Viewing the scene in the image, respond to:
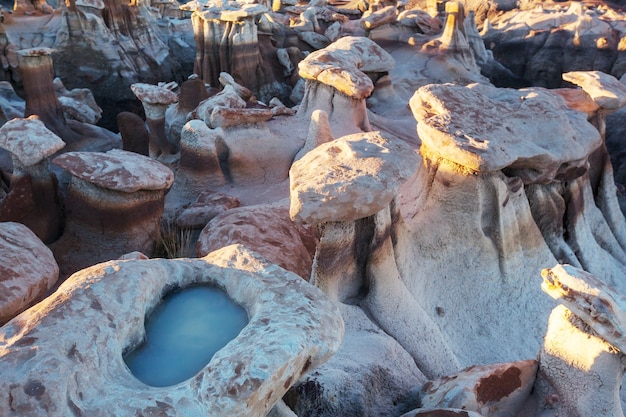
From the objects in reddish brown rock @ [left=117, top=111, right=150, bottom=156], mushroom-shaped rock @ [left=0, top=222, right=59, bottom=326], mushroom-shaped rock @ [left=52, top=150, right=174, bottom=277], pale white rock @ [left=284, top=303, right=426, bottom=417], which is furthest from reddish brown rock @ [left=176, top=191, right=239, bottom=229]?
reddish brown rock @ [left=117, top=111, right=150, bottom=156]

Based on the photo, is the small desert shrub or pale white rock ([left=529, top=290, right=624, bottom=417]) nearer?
pale white rock ([left=529, top=290, right=624, bottom=417])

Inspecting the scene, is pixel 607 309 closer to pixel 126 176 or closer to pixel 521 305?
pixel 521 305

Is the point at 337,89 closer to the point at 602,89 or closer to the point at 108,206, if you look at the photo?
the point at 602,89

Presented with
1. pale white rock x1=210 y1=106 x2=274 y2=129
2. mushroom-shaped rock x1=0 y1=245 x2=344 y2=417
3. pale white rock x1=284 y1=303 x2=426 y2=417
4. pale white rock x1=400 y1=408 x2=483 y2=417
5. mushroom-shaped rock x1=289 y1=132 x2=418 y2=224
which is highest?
mushroom-shaped rock x1=0 y1=245 x2=344 y2=417

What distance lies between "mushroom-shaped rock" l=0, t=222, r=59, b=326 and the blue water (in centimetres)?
102

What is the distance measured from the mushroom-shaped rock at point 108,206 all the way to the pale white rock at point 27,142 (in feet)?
0.35

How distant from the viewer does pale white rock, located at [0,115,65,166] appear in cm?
309

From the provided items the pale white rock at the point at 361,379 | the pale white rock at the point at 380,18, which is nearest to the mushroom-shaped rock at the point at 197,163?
the pale white rock at the point at 361,379

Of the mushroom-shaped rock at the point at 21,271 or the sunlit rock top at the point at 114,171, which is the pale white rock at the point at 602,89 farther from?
the mushroom-shaped rock at the point at 21,271

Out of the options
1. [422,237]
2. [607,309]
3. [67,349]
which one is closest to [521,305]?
[422,237]

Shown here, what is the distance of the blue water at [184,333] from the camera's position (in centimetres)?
118

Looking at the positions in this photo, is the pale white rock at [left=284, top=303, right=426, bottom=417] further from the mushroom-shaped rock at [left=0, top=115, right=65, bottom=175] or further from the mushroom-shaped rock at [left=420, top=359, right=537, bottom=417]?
the mushroom-shaped rock at [left=0, top=115, right=65, bottom=175]

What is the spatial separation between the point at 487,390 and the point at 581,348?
34 centimetres

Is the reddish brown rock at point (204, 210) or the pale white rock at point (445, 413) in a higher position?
the pale white rock at point (445, 413)
